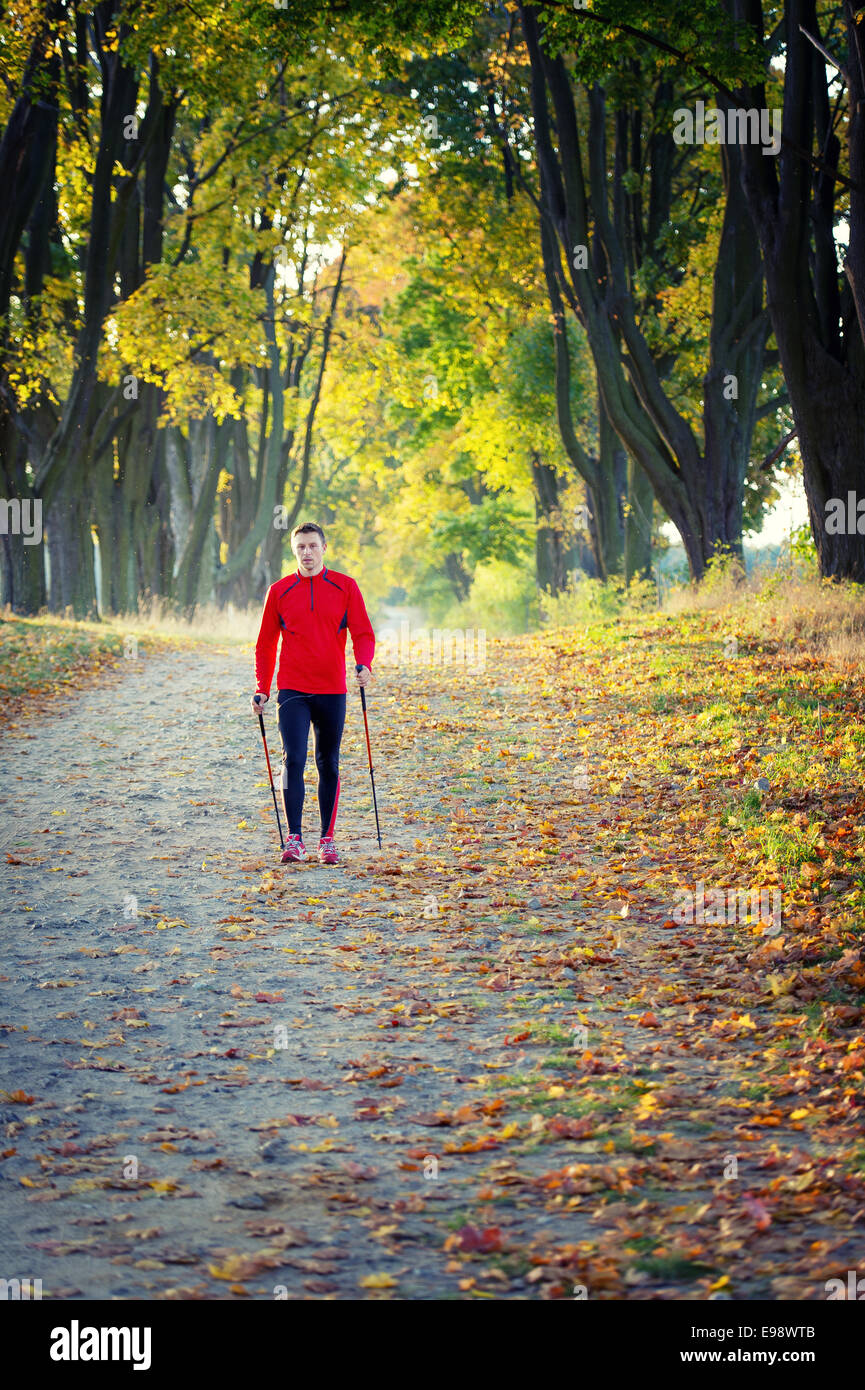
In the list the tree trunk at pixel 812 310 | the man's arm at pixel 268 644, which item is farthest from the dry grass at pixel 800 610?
the man's arm at pixel 268 644

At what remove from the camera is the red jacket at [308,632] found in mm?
8227

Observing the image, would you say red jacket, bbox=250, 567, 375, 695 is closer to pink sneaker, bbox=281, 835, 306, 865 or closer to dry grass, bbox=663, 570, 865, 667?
pink sneaker, bbox=281, 835, 306, 865

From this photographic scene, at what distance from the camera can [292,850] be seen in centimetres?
855

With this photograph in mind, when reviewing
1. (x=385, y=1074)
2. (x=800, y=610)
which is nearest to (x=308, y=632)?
(x=385, y=1074)

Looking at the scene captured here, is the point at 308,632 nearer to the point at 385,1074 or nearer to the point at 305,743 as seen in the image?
the point at 305,743

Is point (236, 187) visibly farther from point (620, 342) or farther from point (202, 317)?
point (620, 342)

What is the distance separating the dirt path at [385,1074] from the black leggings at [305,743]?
465 millimetres

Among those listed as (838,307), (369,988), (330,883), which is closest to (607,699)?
(838,307)

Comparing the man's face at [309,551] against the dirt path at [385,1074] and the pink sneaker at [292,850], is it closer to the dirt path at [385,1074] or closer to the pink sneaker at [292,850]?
the pink sneaker at [292,850]

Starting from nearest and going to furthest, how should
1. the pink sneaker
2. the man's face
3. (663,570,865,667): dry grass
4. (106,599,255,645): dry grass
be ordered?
the man's face < the pink sneaker < (663,570,865,667): dry grass < (106,599,255,645): dry grass

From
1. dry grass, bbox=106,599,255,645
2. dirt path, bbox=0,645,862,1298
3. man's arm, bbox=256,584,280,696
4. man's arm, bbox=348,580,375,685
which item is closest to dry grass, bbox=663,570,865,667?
dirt path, bbox=0,645,862,1298

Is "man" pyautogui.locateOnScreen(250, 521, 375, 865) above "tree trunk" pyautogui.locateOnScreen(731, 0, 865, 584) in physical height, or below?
below

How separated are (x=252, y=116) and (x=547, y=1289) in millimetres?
21876

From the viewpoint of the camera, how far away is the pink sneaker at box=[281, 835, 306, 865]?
853 cm
